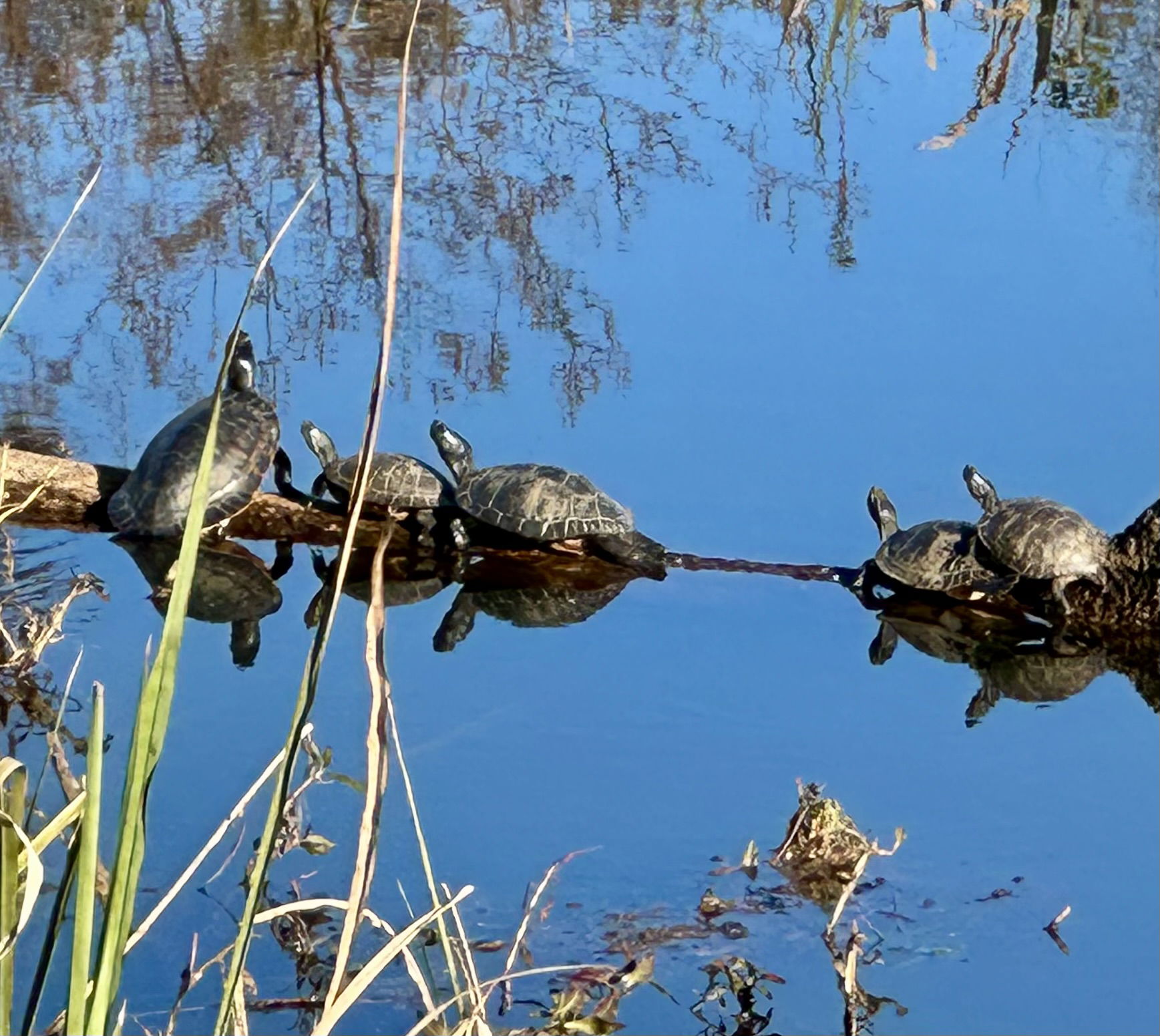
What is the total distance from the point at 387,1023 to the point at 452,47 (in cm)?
826

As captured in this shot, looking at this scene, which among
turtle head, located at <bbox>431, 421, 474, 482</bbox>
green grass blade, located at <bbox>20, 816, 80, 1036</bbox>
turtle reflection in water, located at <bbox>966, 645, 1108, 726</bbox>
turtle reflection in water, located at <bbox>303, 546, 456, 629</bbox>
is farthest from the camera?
turtle head, located at <bbox>431, 421, 474, 482</bbox>

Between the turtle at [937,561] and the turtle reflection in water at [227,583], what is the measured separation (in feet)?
6.33

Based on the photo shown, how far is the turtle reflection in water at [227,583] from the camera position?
4.97 metres

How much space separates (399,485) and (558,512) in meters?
0.64

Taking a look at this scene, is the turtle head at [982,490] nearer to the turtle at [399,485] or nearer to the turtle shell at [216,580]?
the turtle at [399,485]

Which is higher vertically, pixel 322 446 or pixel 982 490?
pixel 982 490

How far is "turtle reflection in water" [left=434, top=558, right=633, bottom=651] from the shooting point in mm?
5051

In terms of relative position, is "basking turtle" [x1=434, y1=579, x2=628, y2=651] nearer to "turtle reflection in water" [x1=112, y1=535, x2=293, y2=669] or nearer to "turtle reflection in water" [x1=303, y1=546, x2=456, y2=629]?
"turtle reflection in water" [x1=303, y1=546, x2=456, y2=629]

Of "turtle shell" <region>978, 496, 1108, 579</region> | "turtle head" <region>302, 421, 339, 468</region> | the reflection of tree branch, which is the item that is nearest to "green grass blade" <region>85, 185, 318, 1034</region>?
"turtle shell" <region>978, 496, 1108, 579</region>

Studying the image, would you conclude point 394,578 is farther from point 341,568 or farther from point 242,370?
point 341,568

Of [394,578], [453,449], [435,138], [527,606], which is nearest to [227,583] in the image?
[394,578]

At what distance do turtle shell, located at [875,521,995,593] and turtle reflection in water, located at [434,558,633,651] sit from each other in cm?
85

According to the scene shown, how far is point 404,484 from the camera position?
217 inches

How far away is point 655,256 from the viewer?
24.1 feet
